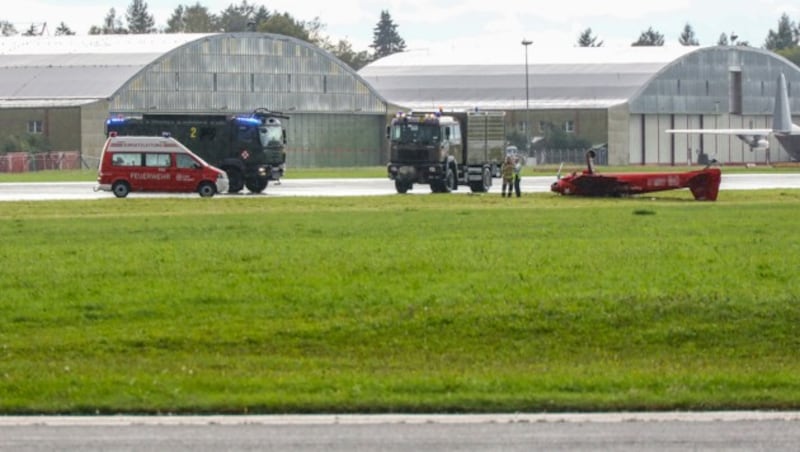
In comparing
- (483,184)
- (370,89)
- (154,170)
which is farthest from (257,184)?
(370,89)

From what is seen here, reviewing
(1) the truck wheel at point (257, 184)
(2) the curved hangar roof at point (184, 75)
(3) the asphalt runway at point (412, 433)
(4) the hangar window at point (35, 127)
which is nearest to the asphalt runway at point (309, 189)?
(1) the truck wheel at point (257, 184)

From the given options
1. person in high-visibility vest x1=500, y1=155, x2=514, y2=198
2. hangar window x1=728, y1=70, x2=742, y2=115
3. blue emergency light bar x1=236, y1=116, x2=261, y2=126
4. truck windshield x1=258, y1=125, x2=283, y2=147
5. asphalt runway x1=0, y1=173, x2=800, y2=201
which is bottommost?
asphalt runway x1=0, y1=173, x2=800, y2=201

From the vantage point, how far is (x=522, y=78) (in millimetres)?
131500

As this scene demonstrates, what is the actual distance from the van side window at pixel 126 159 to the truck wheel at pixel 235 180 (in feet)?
16.8

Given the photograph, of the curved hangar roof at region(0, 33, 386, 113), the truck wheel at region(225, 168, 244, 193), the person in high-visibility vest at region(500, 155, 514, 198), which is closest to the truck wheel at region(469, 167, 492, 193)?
the person in high-visibility vest at region(500, 155, 514, 198)

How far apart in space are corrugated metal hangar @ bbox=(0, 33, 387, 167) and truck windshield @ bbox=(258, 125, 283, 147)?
4085cm

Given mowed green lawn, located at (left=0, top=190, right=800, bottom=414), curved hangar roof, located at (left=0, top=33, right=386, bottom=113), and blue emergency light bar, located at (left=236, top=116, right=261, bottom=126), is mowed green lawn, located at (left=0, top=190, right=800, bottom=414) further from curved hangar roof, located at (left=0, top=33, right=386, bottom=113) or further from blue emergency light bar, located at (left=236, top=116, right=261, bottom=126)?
curved hangar roof, located at (left=0, top=33, right=386, bottom=113)

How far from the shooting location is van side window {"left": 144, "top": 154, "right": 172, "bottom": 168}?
58.1 meters

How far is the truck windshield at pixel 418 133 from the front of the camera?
199ft

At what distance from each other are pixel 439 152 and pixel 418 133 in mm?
1038

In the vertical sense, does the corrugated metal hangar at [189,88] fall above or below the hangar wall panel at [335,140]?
above

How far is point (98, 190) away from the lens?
58.5 metres

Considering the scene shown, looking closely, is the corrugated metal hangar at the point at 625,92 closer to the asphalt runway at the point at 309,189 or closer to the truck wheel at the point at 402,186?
the asphalt runway at the point at 309,189

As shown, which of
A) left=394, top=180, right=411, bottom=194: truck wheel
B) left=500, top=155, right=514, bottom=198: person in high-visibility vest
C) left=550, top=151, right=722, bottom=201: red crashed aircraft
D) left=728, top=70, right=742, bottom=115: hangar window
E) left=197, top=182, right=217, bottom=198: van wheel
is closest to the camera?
left=550, top=151, right=722, bottom=201: red crashed aircraft
